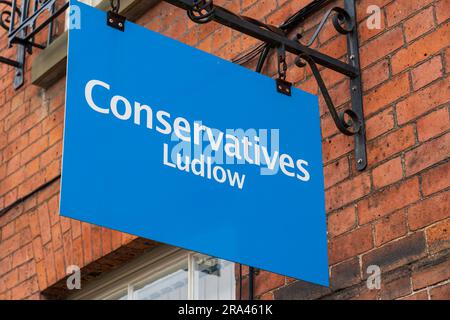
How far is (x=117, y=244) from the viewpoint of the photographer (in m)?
5.04

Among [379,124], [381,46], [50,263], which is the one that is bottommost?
[50,263]

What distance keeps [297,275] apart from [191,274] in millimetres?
1446

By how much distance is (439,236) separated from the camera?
3.66m

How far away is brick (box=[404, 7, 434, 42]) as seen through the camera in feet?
13.1

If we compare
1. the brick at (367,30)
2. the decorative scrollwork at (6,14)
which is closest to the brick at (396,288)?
the brick at (367,30)

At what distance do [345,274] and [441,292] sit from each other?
0.49 meters

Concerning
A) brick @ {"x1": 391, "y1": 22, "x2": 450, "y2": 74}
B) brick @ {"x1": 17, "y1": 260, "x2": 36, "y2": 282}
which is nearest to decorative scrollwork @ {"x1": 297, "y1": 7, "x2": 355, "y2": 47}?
brick @ {"x1": 391, "y1": 22, "x2": 450, "y2": 74}

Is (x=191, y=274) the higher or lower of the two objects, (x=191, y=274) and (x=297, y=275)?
the higher

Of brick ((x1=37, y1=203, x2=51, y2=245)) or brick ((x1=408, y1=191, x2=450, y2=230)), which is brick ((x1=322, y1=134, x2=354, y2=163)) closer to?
brick ((x1=408, y1=191, x2=450, y2=230))

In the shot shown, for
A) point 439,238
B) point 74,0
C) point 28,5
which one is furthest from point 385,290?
point 28,5

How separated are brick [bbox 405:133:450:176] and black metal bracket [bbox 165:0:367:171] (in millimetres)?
229

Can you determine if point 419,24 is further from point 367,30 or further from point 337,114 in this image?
point 337,114

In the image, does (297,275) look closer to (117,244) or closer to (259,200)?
(259,200)

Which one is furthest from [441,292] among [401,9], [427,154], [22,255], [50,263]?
[22,255]
